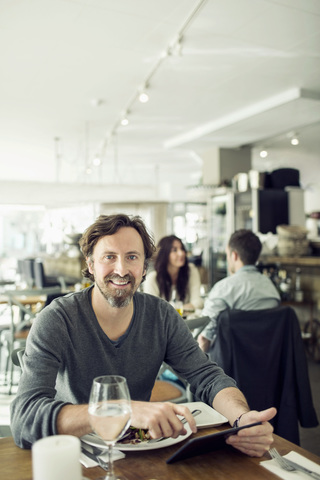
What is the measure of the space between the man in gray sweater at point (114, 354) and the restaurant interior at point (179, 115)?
1.87m

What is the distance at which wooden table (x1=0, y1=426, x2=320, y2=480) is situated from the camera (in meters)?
0.94

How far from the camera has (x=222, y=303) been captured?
2.73 m

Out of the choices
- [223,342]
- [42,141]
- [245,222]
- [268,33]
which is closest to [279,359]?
[223,342]

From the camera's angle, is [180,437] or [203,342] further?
[203,342]

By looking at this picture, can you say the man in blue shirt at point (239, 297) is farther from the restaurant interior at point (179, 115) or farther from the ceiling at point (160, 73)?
the ceiling at point (160, 73)

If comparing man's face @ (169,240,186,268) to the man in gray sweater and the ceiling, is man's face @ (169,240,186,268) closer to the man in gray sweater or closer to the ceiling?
the ceiling

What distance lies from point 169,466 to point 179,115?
583 centimetres

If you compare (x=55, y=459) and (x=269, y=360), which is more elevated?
(x=55, y=459)

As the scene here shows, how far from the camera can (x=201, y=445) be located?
3.22 ft

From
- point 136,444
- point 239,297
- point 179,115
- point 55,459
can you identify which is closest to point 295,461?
point 136,444

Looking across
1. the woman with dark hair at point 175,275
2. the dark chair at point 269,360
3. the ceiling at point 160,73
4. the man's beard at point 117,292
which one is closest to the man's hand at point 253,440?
the man's beard at point 117,292

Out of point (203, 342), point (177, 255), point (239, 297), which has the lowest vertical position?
point (203, 342)

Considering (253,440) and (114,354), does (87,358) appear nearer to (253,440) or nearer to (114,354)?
(114,354)

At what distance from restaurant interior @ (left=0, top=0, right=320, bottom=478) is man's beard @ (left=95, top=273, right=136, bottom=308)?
81.8 inches
